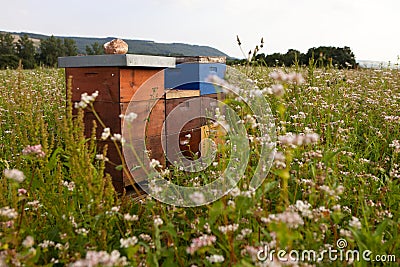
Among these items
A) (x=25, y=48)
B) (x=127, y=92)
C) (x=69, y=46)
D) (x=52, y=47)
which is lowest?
(x=127, y=92)

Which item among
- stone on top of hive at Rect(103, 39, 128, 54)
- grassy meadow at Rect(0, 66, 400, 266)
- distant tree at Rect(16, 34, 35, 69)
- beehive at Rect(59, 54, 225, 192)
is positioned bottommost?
grassy meadow at Rect(0, 66, 400, 266)

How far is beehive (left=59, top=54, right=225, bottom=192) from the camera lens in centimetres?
256

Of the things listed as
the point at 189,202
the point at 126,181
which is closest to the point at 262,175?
the point at 189,202

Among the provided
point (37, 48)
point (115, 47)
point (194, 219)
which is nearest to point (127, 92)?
point (115, 47)

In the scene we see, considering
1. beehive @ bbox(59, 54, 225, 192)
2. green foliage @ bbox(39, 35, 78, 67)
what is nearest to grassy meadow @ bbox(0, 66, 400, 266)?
beehive @ bbox(59, 54, 225, 192)

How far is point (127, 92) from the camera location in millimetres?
2604

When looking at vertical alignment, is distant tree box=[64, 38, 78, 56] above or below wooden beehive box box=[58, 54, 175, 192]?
above

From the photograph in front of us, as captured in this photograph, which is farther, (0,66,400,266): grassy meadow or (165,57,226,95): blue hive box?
(165,57,226,95): blue hive box

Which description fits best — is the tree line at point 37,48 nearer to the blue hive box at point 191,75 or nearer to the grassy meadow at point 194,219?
the blue hive box at point 191,75

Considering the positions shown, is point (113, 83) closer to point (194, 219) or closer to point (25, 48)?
point (194, 219)

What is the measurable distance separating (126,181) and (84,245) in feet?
3.24

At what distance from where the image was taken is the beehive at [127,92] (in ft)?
8.39

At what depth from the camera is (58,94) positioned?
15.2 feet

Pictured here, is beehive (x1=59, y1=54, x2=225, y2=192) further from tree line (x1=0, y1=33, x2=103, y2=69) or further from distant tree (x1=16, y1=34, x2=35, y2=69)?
distant tree (x1=16, y1=34, x2=35, y2=69)
